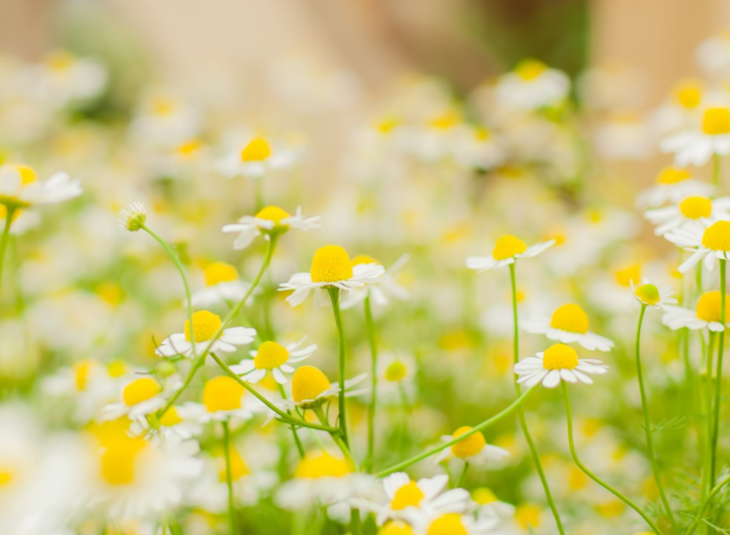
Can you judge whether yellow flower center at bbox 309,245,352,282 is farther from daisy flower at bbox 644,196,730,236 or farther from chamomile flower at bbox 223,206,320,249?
daisy flower at bbox 644,196,730,236

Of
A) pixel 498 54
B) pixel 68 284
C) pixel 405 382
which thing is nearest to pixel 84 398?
pixel 405 382

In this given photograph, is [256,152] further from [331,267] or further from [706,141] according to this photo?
[706,141]

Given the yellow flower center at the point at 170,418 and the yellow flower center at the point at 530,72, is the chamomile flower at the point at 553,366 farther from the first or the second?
the yellow flower center at the point at 530,72

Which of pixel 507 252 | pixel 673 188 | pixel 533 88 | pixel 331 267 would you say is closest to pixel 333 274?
pixel 331 267

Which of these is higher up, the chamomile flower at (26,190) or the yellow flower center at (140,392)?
the chamomile flower at (26,190)

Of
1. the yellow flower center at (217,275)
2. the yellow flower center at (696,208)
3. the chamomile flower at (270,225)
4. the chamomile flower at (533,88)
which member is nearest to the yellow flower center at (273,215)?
the chamomile flower at (270,225)

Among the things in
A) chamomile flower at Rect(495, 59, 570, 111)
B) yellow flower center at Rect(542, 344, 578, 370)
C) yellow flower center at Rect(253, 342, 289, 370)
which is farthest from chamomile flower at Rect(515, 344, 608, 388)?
chamomile flower at Rect(495, 59, 570, 111)

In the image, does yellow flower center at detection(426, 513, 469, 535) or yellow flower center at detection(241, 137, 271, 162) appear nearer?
yellow flower center at detection(426, 513, 469, 535)
